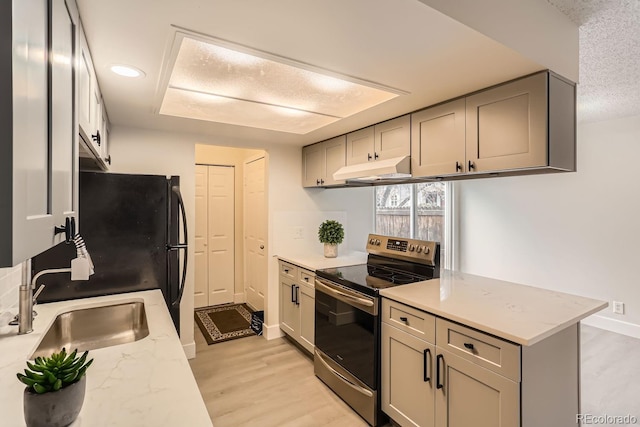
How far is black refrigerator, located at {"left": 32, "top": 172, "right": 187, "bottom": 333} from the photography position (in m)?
2.06

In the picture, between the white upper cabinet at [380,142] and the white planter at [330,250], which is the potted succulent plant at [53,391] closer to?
the white upper cabinet at [380,142]

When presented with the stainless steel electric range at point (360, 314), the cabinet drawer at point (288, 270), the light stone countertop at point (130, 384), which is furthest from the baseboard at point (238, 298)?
the light stone countertop at point (130, 384)

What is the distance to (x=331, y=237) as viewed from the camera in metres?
3.43

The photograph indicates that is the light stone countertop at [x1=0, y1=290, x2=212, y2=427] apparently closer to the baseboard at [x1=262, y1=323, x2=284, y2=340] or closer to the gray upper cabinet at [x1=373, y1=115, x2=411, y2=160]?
the gray upper cabinet at [x1=373, y1=115, x2=411, y2=160]

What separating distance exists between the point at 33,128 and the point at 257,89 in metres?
1.63

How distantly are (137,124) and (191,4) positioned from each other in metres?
1.98

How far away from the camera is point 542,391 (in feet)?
5.04

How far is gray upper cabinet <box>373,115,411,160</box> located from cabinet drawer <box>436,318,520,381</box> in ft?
4.25

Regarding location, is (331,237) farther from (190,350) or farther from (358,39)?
(358,39)

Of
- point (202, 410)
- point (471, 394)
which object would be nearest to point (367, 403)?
point (471, 394)

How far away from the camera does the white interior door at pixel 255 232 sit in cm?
380

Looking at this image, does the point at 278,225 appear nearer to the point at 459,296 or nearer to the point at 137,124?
the point at 137,124
